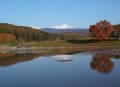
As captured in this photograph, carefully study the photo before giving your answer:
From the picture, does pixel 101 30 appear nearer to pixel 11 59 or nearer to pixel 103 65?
pixel 11 59

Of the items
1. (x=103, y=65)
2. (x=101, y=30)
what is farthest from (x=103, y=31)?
(x=103, y=65)

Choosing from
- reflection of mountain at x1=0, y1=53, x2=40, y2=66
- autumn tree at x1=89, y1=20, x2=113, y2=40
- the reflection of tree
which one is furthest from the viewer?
autumn tree at x1=89, y1=20, x2=113, y2=40

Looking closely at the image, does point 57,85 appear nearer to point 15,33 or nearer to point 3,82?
point 3,82

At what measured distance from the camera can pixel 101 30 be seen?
291ft

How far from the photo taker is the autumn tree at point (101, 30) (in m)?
85.9

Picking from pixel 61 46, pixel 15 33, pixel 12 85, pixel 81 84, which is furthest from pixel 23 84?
pixel 15 33

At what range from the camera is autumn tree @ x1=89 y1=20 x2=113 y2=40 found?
3383 inches

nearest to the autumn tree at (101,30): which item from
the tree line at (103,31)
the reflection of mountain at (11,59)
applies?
the tree line at (103,31)

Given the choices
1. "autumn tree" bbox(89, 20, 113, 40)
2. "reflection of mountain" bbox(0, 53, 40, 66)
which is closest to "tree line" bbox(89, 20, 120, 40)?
"autumn tree" bbox(89, 20, 113, 40)

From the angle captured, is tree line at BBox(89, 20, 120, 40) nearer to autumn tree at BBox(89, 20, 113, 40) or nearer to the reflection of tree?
autumn tree at BBox(89, 20, 113, 40)

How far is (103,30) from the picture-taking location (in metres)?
88.6

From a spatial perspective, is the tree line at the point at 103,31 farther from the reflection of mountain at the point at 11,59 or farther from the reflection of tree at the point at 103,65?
the reflection of tree at the point at 103,65

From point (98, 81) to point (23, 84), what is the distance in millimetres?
4786

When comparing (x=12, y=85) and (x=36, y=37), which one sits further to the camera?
(x=36, y=37)
